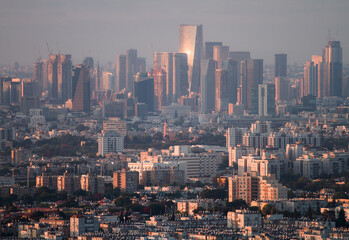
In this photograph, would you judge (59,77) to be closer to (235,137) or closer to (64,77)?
(64,77)

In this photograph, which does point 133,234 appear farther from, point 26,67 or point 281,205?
point 26,67

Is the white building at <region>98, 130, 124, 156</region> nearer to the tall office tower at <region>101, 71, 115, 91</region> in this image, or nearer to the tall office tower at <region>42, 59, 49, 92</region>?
the tall office tower at <region>42, 59, 49, 92</region>

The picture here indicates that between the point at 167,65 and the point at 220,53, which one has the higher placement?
the point at 220,53

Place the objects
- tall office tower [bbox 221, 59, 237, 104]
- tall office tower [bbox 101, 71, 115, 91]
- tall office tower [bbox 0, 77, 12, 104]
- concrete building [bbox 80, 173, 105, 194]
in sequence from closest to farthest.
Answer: concrete building [bbox 80, 173, 105, 194] < tall office tower [bbox 0, 77, 12, 104] < tall office tower [bbox 221, 59, 237, 104] < tall office tower [bbox 101, 71, 115, 91]

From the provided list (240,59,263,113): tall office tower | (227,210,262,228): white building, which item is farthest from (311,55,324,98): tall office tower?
(227,210,262,228): white building

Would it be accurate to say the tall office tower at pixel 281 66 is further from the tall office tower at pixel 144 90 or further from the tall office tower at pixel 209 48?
the tall office tower at pixel 144 90

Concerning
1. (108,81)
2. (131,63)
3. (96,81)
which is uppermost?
(131,63)

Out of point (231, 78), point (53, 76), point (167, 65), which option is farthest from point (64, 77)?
point (167, 65)
